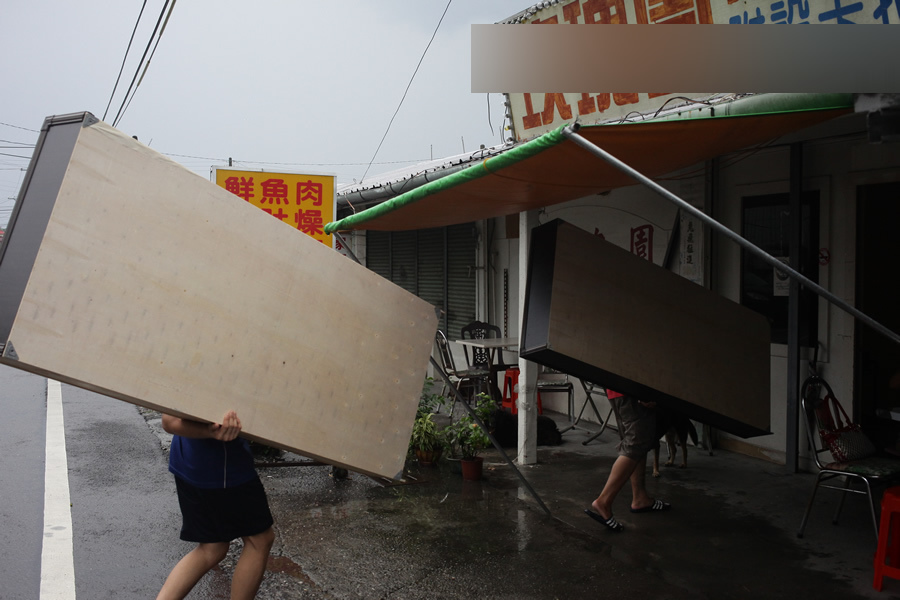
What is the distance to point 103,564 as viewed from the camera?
14.7 feet

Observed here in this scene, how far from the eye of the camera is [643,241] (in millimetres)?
7426

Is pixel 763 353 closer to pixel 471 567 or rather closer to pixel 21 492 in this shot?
pixel 471 567

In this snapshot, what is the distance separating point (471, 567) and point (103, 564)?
229cm

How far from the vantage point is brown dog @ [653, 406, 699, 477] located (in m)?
4.99

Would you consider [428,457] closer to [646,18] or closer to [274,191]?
[646,18]

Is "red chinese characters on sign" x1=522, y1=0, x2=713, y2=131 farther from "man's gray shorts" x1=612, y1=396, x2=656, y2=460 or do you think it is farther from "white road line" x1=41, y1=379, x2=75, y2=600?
"white road line" x1=41, y1=379, x2=75, y2=600

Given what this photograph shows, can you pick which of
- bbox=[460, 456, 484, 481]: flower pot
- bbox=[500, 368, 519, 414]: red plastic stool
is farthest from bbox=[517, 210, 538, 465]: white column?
bbox=[500, 368, 519, 414]: red plastic stool

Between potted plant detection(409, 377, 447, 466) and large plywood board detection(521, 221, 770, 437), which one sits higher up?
large plywood board detection(521, 221, 770, 437)

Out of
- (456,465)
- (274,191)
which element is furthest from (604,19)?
(274,191)

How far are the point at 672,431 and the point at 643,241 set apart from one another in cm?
207

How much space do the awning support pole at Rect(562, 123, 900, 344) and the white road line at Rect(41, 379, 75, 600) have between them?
368cm

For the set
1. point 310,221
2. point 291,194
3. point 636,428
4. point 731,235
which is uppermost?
point 291,194

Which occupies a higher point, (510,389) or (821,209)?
(821,209)

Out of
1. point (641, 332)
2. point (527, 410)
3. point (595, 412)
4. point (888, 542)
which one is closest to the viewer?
point (888, 542)
